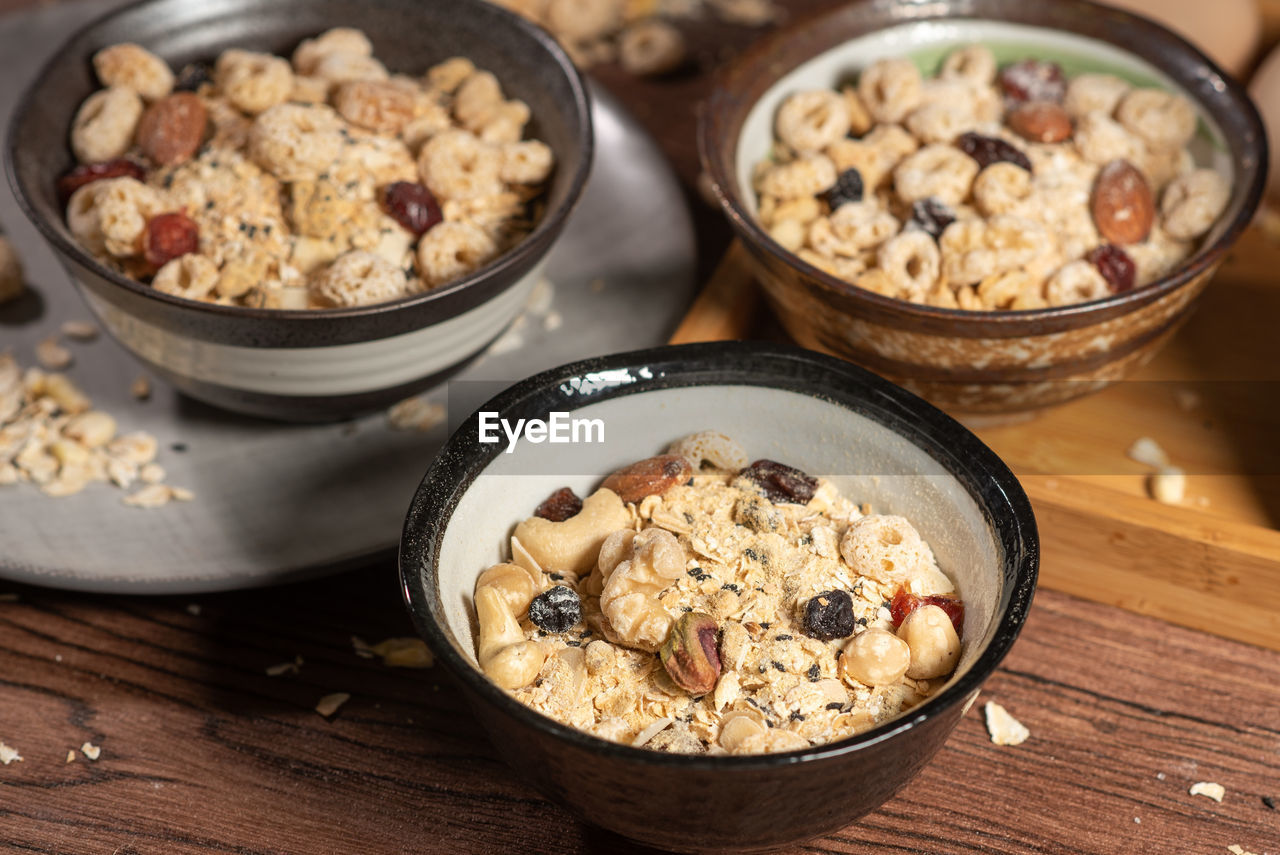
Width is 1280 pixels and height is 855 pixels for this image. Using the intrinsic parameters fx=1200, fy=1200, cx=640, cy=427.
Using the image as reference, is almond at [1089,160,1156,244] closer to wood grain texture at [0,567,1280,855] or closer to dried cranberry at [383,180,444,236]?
wood grain texture at [0,567,1280,855]

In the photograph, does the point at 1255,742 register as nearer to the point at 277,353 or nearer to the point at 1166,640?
the point at 1166,640

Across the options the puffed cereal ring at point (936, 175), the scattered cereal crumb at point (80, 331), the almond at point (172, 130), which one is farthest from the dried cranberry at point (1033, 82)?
the scattered cereal crumb at point (80, 331)

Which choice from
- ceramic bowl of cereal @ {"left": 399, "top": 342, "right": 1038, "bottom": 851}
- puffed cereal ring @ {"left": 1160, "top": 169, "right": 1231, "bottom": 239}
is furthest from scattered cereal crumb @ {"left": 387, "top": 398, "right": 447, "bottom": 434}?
puffed cereal ring @ {"left": 1160, "top": 169, "right": 1231, "bottom": 239}

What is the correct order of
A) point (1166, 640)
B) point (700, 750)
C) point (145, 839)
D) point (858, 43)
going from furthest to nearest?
point (858, 43)
point (1166, 640)
point (145, 839)
point (700, 750)

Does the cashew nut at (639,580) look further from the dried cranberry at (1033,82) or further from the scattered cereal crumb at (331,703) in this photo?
the dried cranberry at (1033,82)

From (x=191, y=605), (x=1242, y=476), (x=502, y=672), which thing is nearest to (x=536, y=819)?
(x=502, y=672)

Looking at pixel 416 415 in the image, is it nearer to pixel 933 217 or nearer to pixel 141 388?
pixel 141 388
